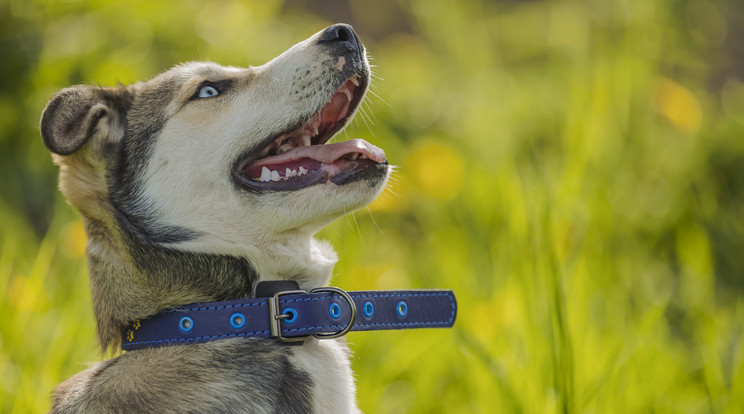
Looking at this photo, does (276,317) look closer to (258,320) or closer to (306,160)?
(258,320)

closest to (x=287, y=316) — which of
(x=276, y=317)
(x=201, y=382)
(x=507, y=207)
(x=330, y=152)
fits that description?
(x=276, y=317)

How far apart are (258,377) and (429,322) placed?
57 cm

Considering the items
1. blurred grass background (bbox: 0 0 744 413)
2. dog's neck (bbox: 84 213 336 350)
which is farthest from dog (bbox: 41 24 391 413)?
blurred grass background (bbox: 0 0 744 413)

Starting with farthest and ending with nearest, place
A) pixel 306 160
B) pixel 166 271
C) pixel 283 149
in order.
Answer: pixel 283 149 → pixel 306 160 → pixel 166 271

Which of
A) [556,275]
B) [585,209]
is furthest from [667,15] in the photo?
[556,275]

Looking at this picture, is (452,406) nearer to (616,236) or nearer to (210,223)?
(210,223)

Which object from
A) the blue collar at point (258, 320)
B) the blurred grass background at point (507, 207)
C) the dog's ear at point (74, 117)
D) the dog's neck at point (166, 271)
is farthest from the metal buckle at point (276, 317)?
the dog's ear at point (74, 117)

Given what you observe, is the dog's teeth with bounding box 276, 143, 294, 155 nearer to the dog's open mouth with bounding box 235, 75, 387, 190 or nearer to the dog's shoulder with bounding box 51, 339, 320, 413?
the dog's open mouth with bounding box 235, 75, 387, 190

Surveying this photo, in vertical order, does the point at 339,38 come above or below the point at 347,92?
above

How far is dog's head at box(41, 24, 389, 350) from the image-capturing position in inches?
83.0

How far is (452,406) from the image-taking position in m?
3.03

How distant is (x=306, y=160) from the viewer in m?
2.19

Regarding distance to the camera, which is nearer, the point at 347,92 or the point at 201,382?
the point at 201,382

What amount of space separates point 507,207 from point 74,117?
168cm
